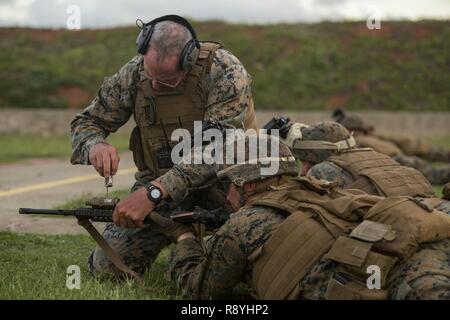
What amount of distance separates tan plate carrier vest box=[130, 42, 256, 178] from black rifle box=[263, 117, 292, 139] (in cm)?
78

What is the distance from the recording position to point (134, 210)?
15.8ft

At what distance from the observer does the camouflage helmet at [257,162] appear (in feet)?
14.6

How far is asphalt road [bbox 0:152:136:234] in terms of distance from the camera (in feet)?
24.9

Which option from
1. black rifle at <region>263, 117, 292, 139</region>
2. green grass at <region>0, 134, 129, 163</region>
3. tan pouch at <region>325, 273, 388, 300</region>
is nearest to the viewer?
tan pouch at <region>325, 273, 388, 300</region>

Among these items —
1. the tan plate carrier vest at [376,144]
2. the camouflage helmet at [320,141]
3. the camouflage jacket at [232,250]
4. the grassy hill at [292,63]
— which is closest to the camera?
the camouflage jacket at [232,250]

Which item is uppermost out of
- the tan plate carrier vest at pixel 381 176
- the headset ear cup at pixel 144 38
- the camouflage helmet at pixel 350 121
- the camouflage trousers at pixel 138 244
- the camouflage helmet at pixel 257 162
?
the headset ear cup at pixel 144 38

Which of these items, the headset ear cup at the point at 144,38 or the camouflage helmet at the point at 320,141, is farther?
the camouflage helmet at the point at 320,141

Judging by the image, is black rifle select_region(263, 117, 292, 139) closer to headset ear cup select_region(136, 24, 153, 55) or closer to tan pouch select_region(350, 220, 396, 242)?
headset ear cup select_region(136, 24, 153, 55)

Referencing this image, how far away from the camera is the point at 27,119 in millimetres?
23516

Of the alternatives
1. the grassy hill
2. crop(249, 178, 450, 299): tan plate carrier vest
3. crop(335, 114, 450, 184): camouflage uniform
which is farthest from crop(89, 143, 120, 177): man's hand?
the grassy hill

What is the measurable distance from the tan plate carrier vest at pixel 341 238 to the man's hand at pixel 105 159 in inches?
49.9

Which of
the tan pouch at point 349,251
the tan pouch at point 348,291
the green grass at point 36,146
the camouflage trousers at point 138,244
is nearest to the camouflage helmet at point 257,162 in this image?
the tan pouch at point 349,251

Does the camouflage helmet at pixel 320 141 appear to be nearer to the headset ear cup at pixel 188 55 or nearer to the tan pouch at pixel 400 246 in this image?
the headset ear cup at pixel 188 55
